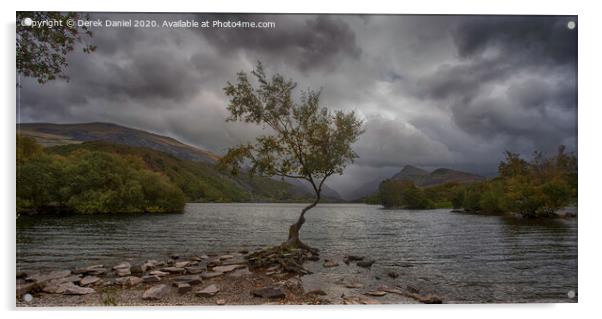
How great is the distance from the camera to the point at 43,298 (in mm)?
7766

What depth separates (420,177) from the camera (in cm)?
979

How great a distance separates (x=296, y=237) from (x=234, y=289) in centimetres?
219

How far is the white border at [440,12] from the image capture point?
792 centimetres

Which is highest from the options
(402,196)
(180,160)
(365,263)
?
(180,160)

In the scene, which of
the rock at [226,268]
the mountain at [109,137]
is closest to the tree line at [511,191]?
the rock at [226,268]

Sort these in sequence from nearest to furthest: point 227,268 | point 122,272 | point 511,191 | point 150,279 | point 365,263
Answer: point 150,279
point 122,272
point 227,268
point 365,263
point 511,191

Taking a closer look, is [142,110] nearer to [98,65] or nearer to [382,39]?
[98,65]

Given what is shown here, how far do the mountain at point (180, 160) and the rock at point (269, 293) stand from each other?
2.42 m

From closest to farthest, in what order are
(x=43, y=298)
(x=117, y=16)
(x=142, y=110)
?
(x=43, y=298)
(x=117, y=16)
(x=142, y=110)

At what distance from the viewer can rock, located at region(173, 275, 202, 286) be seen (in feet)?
26.9

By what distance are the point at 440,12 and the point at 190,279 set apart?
8.92 m

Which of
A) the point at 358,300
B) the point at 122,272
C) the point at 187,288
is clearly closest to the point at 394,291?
the point at 358,300

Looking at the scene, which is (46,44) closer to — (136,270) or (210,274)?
(136,270)
